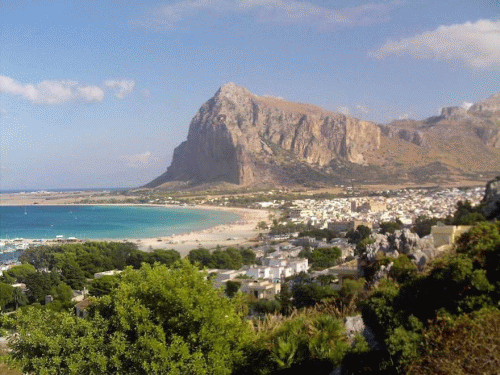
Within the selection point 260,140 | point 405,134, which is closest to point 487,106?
point 405,134

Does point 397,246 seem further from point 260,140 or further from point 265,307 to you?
point 260,140

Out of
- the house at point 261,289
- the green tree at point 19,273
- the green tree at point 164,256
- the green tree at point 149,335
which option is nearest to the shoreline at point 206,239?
the green tree at point 164,256

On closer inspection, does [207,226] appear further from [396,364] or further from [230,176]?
[230,176]

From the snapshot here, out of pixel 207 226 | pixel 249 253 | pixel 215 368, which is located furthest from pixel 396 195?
pixel 215 368

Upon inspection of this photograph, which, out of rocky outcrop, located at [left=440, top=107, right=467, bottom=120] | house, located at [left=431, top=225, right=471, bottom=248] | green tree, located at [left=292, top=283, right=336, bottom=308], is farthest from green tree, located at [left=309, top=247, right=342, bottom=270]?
rocky outcrop, located at [left=440, top=107, right=467, bottom=120]

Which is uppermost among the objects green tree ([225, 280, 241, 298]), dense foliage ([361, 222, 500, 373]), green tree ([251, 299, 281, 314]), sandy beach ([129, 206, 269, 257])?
dense foliage ([361, 222, 500, 373])

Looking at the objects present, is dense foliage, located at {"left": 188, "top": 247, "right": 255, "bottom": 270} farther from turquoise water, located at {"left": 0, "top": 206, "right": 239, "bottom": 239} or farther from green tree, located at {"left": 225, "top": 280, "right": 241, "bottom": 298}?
turquoise water, located at {"left": 0, "top": 206, "right": 239, "bottom": 239}

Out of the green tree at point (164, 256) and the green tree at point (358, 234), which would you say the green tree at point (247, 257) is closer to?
the green tree at point (164, 256)
